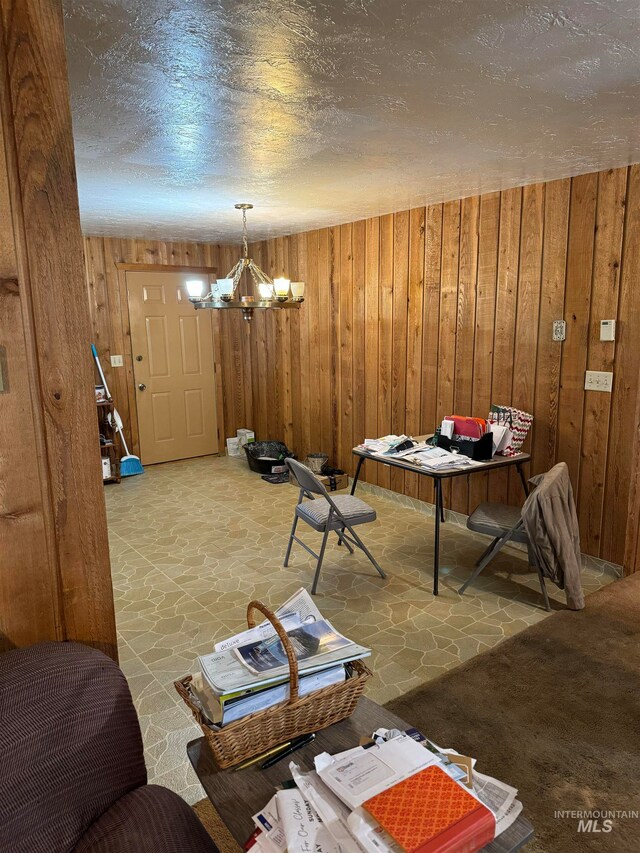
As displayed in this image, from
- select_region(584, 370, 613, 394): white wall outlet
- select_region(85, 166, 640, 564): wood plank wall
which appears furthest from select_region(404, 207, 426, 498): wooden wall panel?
select_region(584, 370, 613, 394): white wall outlet

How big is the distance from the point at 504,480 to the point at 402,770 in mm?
3243

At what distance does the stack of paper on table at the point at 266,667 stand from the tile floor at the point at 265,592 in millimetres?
952

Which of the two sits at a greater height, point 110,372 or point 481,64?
point 481,64

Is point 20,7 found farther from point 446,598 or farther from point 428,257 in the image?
point 428,257

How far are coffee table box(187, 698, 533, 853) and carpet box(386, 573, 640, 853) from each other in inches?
33.4

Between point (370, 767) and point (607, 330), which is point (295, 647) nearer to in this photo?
point (370, 767)

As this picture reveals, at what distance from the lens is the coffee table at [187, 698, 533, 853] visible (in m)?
1.12

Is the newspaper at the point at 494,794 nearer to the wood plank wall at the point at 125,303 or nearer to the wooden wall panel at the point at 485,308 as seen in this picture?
the wooden wall panel at the point at 485,308

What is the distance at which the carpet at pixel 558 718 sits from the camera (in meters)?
1.90

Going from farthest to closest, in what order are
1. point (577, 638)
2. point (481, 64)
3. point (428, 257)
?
point (428, 257) < point (577, 638) < point (481, 64)


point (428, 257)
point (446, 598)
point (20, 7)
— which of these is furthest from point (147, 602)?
point (428, 257)

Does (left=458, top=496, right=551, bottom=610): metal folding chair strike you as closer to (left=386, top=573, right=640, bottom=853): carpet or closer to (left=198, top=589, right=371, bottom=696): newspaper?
(left=386, top=573, right=640, bottom=853): carpet

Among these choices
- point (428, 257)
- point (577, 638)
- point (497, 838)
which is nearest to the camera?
point (497, 838)

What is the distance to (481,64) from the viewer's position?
197cm
